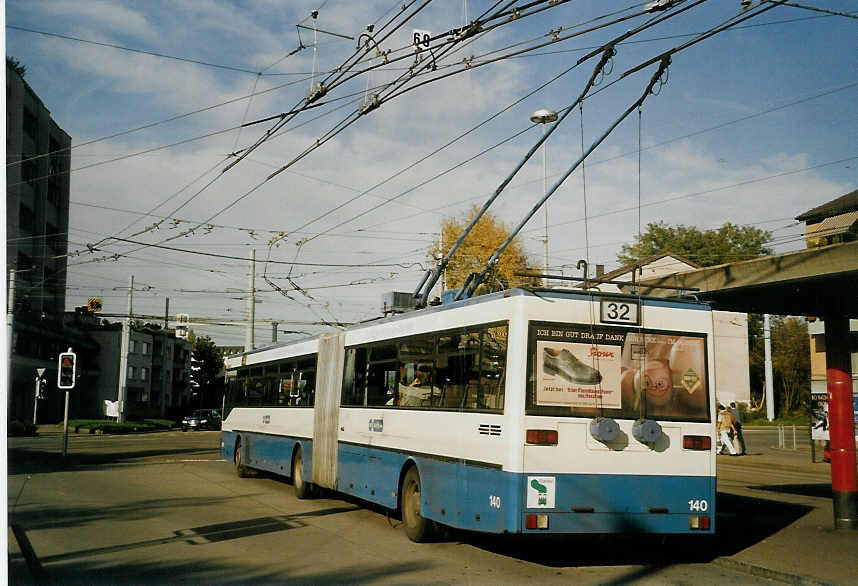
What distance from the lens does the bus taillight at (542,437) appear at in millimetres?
9516

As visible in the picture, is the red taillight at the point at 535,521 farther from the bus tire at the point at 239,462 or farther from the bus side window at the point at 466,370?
the bus tire at the point at 239,462

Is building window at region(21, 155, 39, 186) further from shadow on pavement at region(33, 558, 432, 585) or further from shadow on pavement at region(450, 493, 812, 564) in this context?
shadow on pavement at region(450, 493, 812, 564)

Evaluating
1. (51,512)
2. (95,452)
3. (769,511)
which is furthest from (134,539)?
(95,452)

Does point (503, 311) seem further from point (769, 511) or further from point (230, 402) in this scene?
point (230, 402)

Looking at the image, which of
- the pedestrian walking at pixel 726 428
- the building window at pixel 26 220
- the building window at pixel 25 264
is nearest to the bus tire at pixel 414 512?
the pedestrian walking at pixel 726 428

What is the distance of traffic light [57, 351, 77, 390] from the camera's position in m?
24.7

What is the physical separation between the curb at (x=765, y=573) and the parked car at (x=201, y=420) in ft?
191

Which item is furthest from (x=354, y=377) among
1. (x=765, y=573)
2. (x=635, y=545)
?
(x=765, y=573)

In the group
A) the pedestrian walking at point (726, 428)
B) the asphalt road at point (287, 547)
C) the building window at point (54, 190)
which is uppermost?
the building window at point (54, 190)

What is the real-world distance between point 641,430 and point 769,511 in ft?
21.3

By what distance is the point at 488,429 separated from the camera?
10.0 meters

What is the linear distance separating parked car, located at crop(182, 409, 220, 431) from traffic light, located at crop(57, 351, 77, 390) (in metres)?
40.5

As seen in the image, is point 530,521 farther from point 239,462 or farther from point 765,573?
point 239,462

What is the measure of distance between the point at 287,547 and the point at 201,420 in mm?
58661
